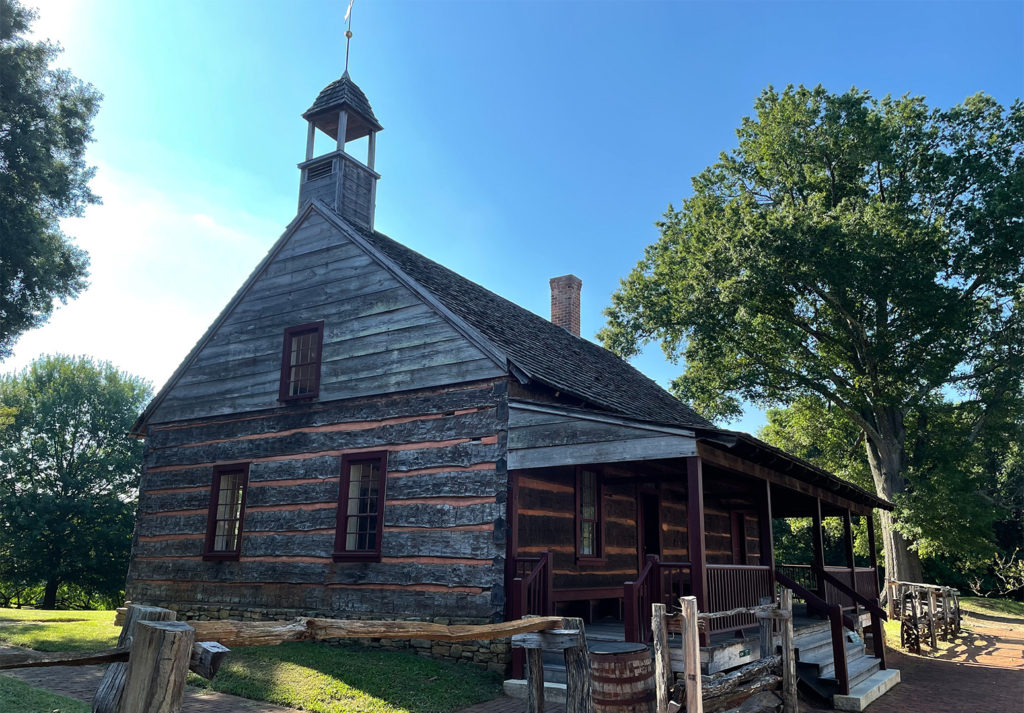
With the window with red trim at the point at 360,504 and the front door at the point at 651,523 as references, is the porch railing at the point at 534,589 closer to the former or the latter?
the window with red trim at the point at 360,504

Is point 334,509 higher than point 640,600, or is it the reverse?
point 334,509

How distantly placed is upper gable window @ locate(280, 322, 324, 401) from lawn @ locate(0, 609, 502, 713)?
4.92 metres

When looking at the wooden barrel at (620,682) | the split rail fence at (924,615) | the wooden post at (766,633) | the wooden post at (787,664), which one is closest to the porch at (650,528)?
the wooden post at (766,633)

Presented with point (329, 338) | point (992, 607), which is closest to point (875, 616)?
point (329, 338)

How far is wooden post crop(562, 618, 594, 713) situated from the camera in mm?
5891

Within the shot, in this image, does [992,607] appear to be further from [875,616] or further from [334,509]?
[334,509]

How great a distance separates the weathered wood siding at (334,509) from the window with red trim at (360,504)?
0.60ft

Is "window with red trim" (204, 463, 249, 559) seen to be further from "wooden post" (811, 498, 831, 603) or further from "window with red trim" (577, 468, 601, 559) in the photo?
Result: "wooden post" (811, 498, 831, 603)

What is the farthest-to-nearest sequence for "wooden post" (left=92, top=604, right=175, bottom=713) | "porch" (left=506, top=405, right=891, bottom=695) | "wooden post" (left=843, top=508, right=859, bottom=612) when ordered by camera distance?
"wooden post" (left=843, top=508, right=859, bottom=612), "porch" (left=506, top=405, right=891, bottom=695), "wooden post" (left=92, top=604, right=175, bottom=713)

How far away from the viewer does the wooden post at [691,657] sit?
6.78 metres

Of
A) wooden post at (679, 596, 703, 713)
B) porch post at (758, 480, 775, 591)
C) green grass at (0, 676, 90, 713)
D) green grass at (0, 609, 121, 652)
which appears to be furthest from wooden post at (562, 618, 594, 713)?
green grass at (0, 609, 121, 652)

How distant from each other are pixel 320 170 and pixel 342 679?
1093 cm

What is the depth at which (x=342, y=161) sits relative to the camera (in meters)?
16.0

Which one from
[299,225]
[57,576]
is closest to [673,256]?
[299,225]
